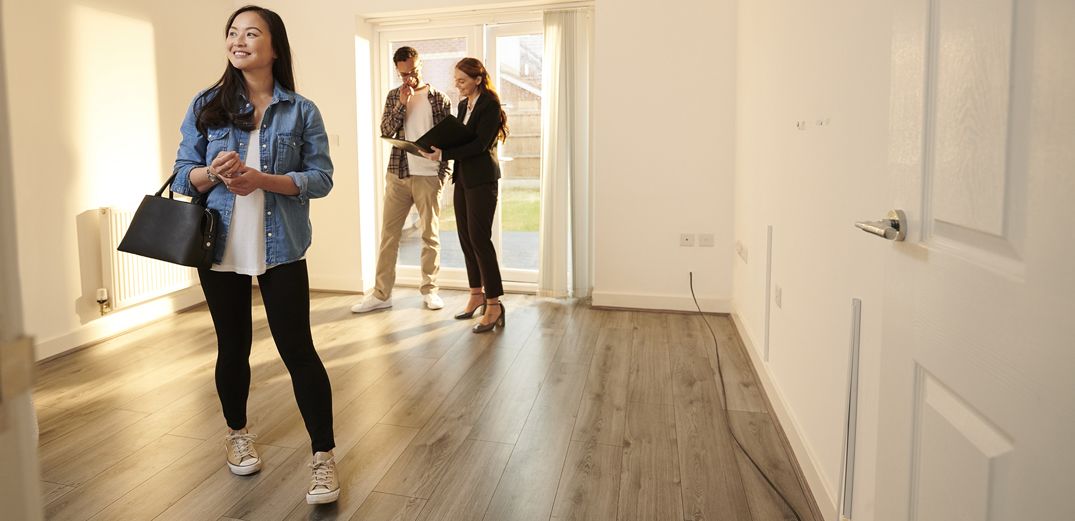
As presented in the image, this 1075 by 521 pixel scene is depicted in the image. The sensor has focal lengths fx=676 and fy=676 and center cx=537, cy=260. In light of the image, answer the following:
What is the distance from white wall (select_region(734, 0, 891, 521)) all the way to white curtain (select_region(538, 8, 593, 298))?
1.58 metres

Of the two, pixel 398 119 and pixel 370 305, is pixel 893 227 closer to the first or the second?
pixel 398 119

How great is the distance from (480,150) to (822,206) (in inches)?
79.2

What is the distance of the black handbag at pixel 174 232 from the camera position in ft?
5.72

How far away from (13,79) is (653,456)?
11.0ft

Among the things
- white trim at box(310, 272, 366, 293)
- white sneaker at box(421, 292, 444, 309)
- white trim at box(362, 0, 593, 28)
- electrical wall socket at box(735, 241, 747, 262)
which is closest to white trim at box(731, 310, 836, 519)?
electrical wall socket at box(735, 241, 747, 262)

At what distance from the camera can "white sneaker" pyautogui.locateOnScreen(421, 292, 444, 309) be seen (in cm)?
440

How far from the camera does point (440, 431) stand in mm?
2439

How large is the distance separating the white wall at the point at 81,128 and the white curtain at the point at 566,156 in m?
2.35

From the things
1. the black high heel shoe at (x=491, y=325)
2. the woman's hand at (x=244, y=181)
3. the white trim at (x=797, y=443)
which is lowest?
the white trim at (x=797, y=443)

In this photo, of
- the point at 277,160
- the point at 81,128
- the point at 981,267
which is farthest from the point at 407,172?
the point at 981,267

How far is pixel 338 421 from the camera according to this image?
255 centimetres

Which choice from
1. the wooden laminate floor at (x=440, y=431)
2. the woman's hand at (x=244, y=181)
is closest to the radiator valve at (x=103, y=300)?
the wooden laminate floor at (x=440, y=431)

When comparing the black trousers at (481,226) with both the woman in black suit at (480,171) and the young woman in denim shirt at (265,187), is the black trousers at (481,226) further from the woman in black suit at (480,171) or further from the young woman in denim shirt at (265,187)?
the young woman in denim shirt at (265,187)

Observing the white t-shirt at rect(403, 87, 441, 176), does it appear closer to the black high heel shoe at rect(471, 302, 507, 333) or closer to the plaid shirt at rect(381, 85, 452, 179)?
the plaid shirt at rect(381, 85, 452, 179)
